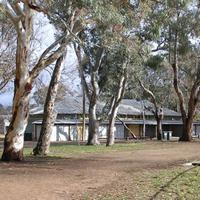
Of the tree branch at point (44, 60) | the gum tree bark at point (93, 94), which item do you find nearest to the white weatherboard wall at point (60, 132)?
the gum tree bark at point (93, 94)

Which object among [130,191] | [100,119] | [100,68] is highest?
[100,68]

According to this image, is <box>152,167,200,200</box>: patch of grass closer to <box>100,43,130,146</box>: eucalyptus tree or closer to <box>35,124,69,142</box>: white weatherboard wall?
<box>100,43,130,146</box>: eucalyptus tree

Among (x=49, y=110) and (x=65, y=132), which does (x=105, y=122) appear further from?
(x=49, y=110)

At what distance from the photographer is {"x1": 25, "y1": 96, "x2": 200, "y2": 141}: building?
240 feet

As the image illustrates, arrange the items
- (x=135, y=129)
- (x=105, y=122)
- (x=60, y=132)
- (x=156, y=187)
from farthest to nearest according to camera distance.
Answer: (x=135, y=129) < (x=60, y=132) < (x=105, y=122) < (x=156, y=187)

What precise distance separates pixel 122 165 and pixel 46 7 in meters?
6.97

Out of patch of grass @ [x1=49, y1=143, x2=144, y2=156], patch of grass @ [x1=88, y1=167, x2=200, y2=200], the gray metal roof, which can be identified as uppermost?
the gray metal roof

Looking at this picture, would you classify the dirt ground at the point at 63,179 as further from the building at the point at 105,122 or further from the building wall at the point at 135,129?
the building wall at the point at 135,129

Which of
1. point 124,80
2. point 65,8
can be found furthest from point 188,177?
point 124,80

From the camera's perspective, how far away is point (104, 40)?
2619 centimetres

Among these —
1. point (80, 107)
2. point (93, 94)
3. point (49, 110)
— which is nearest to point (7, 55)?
point (93, 94)

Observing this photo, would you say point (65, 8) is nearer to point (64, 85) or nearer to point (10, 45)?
point (10, 45)

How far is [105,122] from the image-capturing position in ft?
235

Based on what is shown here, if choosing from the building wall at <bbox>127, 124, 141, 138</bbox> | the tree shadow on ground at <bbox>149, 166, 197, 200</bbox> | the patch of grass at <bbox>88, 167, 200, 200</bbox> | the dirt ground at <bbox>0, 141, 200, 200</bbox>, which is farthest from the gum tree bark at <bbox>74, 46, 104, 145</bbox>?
the building wall at <bbox>127, 124, 141, 138</bbox>
